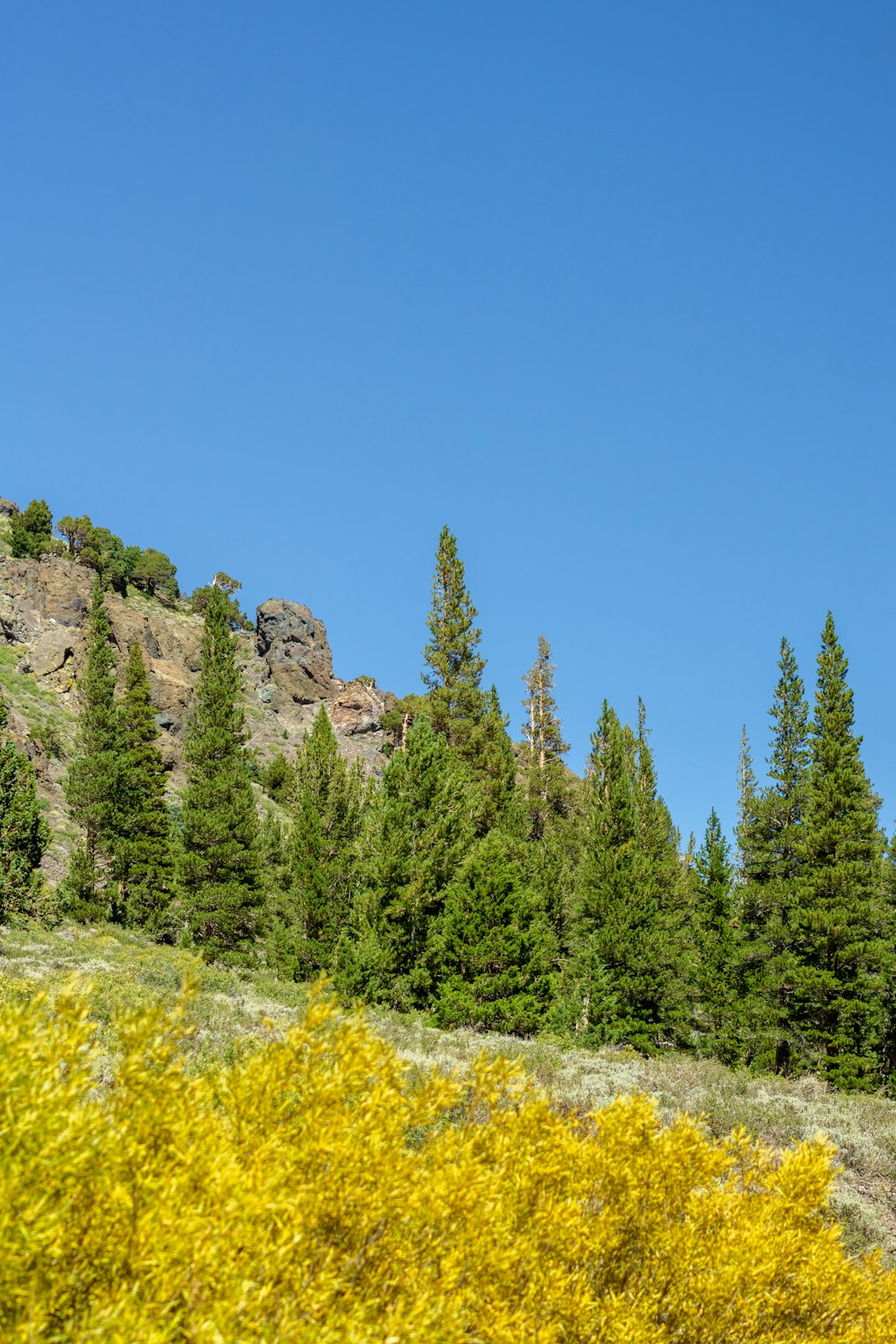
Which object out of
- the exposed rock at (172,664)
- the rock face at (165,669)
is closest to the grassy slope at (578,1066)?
the rock face at (165,669)

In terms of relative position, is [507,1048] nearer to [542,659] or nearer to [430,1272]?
[430,1272]

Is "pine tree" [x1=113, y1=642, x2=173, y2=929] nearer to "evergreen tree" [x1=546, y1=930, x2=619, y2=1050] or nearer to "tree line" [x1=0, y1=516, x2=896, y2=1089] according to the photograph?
"tree line" [x1=0, y1=516, x2=896, y2=1089]

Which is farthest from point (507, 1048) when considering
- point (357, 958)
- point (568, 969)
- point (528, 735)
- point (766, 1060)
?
point (528, 735)

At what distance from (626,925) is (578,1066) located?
12890 millimetres

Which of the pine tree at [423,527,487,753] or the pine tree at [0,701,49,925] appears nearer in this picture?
the pine tree at [0,701,49,925]

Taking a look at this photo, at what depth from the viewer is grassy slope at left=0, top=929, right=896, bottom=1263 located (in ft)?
43.1

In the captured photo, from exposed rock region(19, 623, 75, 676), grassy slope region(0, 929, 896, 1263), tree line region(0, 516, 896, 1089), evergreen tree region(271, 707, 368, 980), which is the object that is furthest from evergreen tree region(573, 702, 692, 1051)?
exposed rock region(19, 623, 75, 676)

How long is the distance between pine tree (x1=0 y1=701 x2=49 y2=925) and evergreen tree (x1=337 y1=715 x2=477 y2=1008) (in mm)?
10473

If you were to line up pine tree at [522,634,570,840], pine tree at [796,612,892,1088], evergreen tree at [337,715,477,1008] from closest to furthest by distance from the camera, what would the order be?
evergreen tree at [337,715,477,1008] → pine tree at [796,612,892,1088] → pine tree at [522,634,570,840]

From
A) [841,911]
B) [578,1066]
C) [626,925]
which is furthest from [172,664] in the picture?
[578,1066]

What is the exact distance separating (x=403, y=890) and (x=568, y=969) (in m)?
8.01

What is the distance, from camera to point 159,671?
68.9m

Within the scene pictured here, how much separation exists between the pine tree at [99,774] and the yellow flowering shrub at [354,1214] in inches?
1242

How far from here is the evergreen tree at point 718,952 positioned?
103ft
